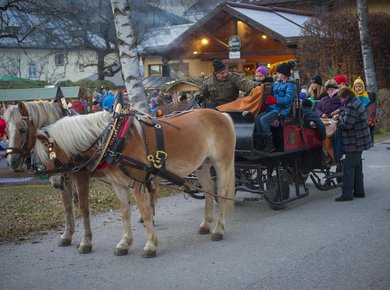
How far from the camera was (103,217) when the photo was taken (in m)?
7.73

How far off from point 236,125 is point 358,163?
7.77 ft

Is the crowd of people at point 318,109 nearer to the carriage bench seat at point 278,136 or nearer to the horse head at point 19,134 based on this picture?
the carriage bench seat at point 278,136

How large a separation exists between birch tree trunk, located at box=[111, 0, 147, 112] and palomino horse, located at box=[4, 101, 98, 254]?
363 centimetres

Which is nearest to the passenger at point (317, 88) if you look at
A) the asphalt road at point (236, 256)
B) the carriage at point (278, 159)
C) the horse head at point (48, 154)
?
the carriage at point (278, 159)

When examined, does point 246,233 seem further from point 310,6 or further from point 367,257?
point 310,6

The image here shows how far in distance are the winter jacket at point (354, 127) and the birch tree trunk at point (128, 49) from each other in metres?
3.78

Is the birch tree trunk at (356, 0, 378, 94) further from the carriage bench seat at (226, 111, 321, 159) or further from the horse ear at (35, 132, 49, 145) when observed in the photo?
the horse ear at (35, 132, 49, 145)

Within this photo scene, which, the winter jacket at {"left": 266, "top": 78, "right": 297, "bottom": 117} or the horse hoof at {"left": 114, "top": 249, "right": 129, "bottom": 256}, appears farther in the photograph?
the winter jacket at {"left": 266, "top": 78, "right": 297, "bottom": 117}

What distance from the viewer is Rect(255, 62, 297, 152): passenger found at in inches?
290

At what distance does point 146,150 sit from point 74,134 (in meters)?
0.77

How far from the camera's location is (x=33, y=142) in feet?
19.0

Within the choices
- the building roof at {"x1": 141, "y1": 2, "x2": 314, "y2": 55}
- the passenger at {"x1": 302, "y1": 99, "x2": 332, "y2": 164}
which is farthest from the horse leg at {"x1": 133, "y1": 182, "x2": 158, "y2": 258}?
the building roof at {"x1": 141, "y1": 2, "x2": 314, "y2": 55}

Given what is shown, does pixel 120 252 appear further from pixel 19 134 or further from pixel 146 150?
pixel 19 134

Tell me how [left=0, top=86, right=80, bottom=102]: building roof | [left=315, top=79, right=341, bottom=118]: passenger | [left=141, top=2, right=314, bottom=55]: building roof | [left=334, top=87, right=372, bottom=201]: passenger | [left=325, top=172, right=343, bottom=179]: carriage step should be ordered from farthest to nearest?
[left=141, top=2, right=314, bottom=55]: building roof, [left=0, top=86, right=80, bottom=102]: building roof, [left=315, top=79, right=341, bottom=118]: passenger, [left=325, top=172, right=343, bottom=179]: carriage step, [left=334, top=87, right=372, bottom=201]: passenger
